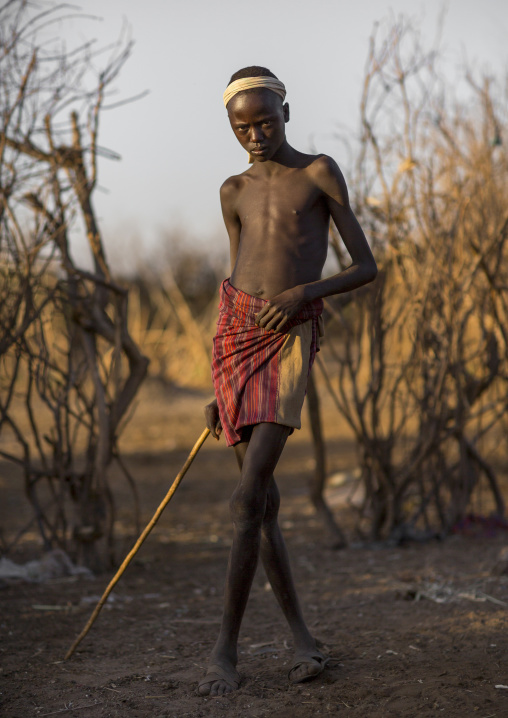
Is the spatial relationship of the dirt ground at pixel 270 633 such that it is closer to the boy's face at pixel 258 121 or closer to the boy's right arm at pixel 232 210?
the boy's right arm at pixel 232 210

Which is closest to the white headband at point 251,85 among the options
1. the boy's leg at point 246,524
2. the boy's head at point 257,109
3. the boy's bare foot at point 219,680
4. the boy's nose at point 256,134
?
the boy's head at point 257,109

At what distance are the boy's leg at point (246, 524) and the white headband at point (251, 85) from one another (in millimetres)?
1009

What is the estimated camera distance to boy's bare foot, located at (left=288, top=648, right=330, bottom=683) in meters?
2.27

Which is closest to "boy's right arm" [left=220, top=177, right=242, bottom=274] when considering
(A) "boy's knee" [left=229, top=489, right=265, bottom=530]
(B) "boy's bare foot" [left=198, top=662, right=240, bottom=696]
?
(A) "boy's knee" [left=229, top=489, right=265, bottom=530]

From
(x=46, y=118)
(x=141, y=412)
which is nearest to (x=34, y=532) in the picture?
(x=46, y=118)

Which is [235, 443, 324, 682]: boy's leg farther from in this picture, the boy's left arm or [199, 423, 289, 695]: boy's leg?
the boy's left arm

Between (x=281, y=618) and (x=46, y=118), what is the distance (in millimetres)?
2559

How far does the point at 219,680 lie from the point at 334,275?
127cm

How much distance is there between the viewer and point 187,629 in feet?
9.88

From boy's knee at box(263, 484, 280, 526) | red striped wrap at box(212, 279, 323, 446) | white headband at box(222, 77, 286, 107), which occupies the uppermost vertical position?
white headband at box(222, 77, 286, 107)

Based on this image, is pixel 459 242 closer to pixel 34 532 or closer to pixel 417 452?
pixel 417 452

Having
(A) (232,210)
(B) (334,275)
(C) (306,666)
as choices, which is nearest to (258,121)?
(A) (232,210)

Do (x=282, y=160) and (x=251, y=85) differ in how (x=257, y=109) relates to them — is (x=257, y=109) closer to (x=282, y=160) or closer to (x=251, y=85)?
(x=251, y=85)

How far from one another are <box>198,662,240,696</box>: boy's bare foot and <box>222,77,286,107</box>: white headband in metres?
1.73
